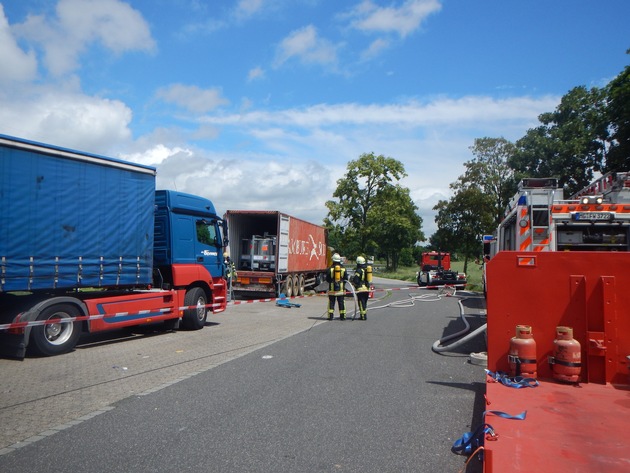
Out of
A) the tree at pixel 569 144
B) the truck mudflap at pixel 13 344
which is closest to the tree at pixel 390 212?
the tree at pixel 569 144

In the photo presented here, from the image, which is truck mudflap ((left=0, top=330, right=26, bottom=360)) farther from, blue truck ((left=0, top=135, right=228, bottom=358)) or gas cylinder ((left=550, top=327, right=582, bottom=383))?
gas cylinder ((left=550, top=327, right=582, bottom=383))

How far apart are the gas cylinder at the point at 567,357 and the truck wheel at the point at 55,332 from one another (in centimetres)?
739

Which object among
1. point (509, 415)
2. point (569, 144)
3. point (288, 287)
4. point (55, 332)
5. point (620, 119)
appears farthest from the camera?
point (569, 144)

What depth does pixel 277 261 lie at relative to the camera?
2023 centimetres

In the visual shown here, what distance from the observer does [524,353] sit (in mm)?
5289

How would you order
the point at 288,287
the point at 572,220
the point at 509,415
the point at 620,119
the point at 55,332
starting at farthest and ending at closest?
1. the point at 620,119
2. the point at 288,287
3. the point at 572,220
4. the point at 55,332
5. the point at 509,415

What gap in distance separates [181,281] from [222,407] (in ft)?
20.6

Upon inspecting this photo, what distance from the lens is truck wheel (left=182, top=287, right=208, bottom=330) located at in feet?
37.8

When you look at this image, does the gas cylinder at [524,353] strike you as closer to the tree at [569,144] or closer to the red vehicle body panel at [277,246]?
the red vehicle body panel at [277,246]

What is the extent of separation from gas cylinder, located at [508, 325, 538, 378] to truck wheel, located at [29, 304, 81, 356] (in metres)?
6.99

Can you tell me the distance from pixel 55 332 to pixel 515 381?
7.21m

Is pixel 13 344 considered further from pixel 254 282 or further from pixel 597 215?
pixel 254 282

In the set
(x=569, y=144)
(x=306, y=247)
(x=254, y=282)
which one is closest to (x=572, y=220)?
(x=254, y=282)

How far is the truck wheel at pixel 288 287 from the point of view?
21233 millimetres
